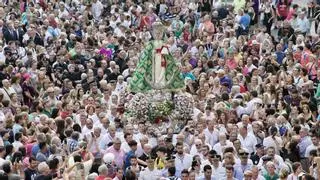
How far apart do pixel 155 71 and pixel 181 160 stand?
16.1 feet

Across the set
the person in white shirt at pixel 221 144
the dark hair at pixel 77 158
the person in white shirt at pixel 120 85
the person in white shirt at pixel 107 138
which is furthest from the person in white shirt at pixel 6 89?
the dark hair at pixel 77 158

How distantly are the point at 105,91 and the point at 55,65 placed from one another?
3168 mm

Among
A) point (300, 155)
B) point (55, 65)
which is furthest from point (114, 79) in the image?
point (300, 155)

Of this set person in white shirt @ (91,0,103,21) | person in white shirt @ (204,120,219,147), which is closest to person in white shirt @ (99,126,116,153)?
person in white shirt @ (204,120,219,147)

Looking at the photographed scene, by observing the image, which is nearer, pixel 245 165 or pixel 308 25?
pixel 245 165

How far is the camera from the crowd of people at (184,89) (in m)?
21.9

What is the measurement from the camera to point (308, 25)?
34.7 m

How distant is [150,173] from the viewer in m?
21.6

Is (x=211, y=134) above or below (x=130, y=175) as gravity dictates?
below

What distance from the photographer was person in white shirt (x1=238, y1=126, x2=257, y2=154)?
23.8 meters

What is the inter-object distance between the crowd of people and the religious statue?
0.42 metres

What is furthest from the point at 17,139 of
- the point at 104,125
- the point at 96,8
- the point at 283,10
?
the point at 96,8

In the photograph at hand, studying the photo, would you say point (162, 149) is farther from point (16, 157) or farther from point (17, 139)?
point (16, 157)

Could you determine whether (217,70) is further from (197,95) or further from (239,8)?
(239,8)
